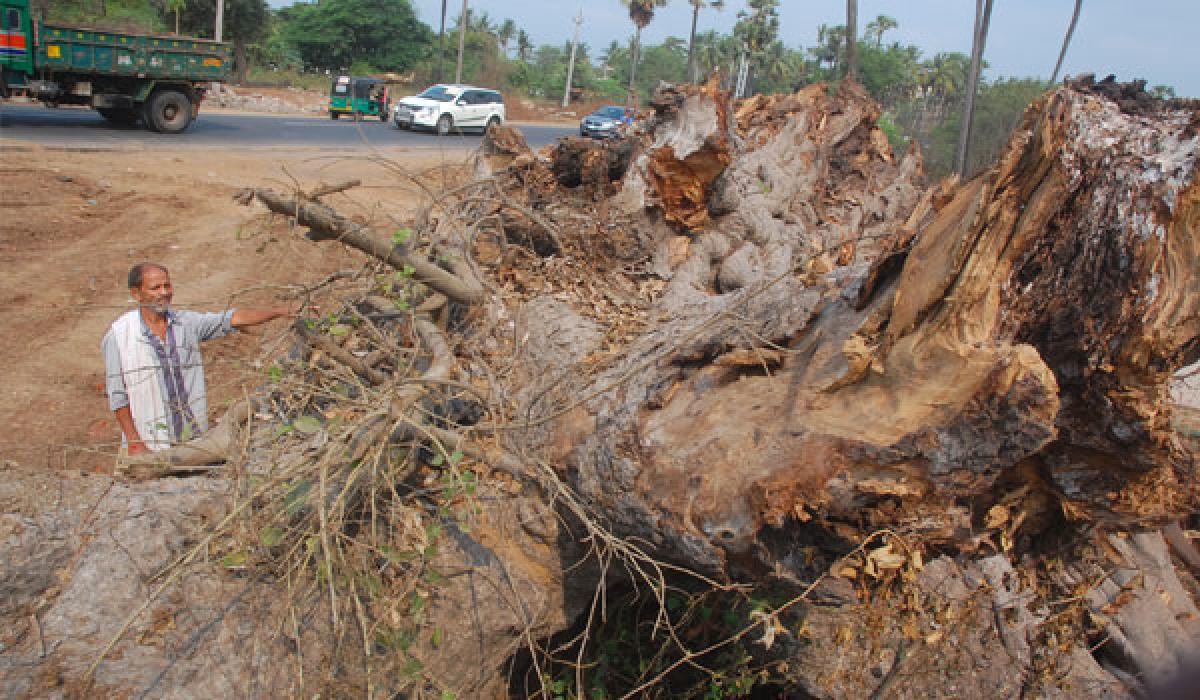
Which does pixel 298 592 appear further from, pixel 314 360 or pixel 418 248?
pixel 418 248

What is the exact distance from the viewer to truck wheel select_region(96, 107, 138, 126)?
1433 centimetres

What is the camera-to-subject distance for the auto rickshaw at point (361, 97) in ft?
71.7

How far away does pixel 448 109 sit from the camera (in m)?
20.8

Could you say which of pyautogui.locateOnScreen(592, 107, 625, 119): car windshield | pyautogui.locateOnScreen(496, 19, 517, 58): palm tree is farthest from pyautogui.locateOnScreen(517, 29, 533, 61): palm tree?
pyautogui.locateOnScreen(592, 107, 625, 119): car windshield

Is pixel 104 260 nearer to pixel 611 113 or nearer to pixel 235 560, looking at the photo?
pixel 235 560

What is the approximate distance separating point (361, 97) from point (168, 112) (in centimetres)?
828

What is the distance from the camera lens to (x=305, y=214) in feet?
10.9

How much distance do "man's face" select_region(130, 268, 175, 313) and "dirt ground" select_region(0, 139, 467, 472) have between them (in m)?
0.35

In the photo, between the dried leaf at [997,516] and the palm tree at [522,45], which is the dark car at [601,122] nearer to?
the dried leaf at [997,516]

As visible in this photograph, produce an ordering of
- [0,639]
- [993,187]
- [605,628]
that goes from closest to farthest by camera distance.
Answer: [993,187] → [0,639] → [605,628]

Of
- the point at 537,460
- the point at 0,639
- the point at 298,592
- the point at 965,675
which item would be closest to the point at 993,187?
the point at 537,460

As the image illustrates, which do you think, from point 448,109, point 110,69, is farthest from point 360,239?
point 448,109

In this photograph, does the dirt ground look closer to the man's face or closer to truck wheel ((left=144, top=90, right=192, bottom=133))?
the man's face

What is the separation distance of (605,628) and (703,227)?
233cm
